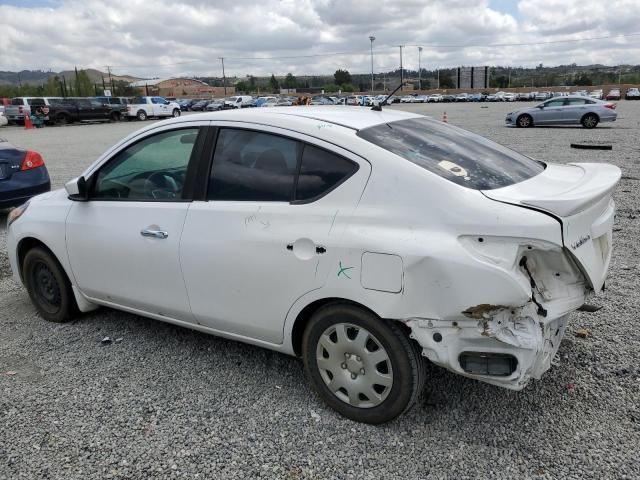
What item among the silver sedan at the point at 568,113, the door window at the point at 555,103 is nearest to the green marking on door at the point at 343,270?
the silver sedan at the point at 568,113

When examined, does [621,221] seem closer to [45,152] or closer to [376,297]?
[376,297]

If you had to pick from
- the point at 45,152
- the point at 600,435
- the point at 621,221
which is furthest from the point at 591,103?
the point at 600,435

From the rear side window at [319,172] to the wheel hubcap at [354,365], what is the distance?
2.45ft

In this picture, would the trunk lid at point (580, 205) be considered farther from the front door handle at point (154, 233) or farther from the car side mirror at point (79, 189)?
the car side mirror at point (79, 189)

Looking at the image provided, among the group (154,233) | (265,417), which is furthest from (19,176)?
(265,417)

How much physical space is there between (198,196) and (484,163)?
69.2 inches

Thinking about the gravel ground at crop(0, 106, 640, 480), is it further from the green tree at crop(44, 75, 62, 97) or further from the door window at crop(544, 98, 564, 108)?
the green tree at crop(44, 75, 62, 97)

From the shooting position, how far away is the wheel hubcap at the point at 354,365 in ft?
9.45

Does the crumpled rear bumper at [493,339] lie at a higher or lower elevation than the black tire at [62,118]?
lower

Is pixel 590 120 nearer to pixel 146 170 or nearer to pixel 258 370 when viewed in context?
pixel 146 170

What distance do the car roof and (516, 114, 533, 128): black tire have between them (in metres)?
21.8

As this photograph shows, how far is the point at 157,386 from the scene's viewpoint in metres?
3.52

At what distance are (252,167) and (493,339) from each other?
5.53 ft

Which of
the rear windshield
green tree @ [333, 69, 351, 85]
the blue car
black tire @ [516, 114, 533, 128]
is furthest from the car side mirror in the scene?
green tree @ [333, 69, 351, 85]
